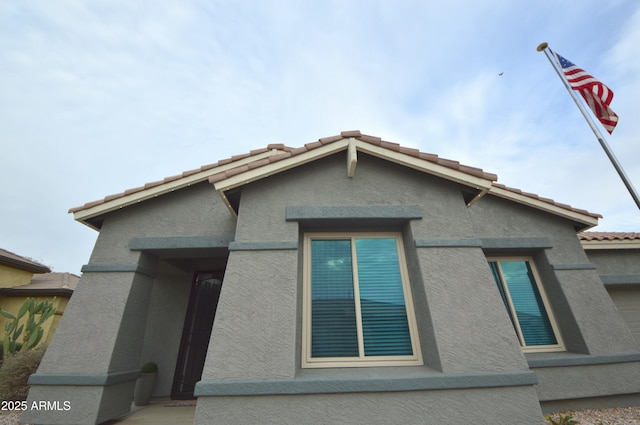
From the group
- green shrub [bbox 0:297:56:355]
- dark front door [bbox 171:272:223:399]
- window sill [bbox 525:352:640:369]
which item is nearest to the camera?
window sill [bbox 525:352:640:369]

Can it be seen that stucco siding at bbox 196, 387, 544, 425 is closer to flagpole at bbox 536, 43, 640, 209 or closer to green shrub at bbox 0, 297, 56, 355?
flagpole at bbox 536, 43, 640, 209

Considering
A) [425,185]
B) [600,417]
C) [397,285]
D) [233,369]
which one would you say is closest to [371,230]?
[397,285]

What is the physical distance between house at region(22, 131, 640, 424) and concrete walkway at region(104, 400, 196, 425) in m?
0.30

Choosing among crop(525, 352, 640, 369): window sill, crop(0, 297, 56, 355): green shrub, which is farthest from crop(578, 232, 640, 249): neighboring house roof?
crop(0, 297, 56, 355): green shrub

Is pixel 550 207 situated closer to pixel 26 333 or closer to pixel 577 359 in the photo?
pixel 577 359

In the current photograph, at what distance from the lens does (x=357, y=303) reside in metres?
3.81

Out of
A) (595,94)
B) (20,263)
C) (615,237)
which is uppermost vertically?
(595,94)

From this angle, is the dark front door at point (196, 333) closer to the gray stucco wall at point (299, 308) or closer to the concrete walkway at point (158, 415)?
the concrete walkway at point (158, 415)

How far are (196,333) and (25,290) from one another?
24.7 ft

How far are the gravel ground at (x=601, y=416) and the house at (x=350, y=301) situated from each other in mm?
180

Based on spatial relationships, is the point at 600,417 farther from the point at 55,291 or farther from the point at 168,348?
the point at 55,291

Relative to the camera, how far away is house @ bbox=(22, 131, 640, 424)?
9.78 ft

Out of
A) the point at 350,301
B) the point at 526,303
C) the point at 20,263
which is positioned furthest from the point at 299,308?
the point at 20,263

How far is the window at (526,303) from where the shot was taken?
5.13m
